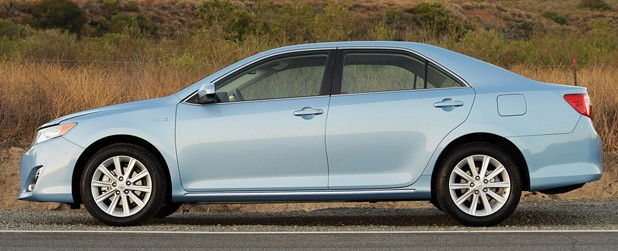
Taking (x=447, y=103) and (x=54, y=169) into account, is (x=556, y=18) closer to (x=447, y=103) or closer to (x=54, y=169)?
(x=447, y=103)

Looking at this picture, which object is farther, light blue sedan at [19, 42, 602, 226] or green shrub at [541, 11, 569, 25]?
green shrub at [541, 11, 569, 25]

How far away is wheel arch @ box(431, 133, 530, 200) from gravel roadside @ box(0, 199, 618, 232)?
387mm

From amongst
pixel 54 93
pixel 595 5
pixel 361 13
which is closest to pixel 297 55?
pixel 54 93

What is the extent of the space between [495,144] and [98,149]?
3220 millimetres

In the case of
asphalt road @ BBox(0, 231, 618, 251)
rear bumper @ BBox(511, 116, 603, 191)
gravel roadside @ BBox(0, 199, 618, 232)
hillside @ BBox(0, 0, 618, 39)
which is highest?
rear bumper @ BBox(511, 116, 603, 191)

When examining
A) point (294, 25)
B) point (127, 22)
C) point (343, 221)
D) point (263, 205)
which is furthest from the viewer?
point (127, 22)

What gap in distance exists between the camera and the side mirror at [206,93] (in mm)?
9367

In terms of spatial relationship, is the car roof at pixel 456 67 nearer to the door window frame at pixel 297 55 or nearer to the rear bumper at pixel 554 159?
the door window frame at pixel 297 55

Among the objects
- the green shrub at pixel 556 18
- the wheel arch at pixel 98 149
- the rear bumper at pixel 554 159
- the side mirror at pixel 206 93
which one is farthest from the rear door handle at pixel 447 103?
the green shrub at pixel 556 18

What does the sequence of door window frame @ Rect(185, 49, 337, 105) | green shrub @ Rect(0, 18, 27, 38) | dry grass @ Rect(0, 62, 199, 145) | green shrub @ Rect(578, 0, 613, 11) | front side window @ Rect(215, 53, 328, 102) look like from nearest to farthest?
door window frame @ Rect(185, 49, 337, 105) < front side window @ Rect(215, 53, 328, 102) < dry grass @ Rect(0, 62, 199, 145) < green shrub @ Rect(0, 18, 27, 38) < green shrub @ Rect(578, 0, 613, 11)

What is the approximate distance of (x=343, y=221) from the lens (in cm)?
1052

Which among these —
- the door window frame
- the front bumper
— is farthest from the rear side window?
the front bumper

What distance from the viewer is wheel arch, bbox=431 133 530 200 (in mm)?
9305

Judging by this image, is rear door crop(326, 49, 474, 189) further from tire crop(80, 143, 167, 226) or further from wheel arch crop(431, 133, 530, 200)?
tire crop(80, 143, 167, 226)
